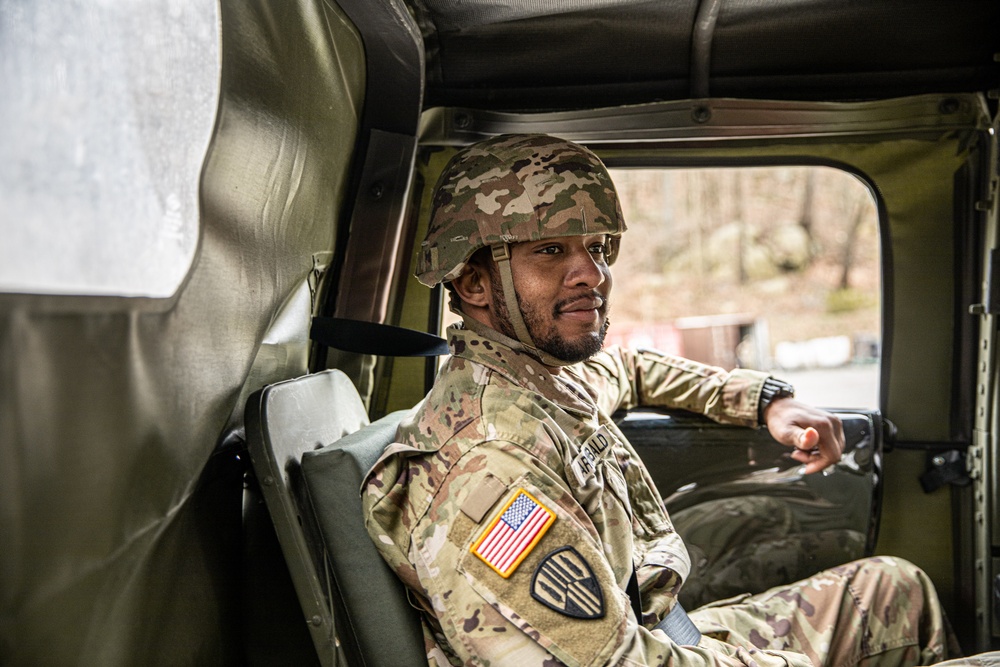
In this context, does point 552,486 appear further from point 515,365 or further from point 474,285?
point 474,285

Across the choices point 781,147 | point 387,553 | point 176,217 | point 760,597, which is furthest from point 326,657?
point 781,147

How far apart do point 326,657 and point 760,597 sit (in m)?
1.27

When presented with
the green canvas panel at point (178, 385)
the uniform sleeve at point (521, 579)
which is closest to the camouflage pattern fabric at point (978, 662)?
the uniform sleeve at point (521, 579)

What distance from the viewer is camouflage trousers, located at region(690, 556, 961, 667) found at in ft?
7.04

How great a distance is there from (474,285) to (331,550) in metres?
0.66

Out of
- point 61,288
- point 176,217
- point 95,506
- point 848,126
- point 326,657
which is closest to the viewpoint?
point 61,288

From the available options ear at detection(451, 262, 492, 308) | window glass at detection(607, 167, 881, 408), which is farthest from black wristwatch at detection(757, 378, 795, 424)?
window glass at detection(607, 167, 881, 408)

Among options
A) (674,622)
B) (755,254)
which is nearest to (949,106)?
(674,622)

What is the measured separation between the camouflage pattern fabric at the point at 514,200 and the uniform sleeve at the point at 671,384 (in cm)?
68

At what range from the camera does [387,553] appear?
1593 millimetres

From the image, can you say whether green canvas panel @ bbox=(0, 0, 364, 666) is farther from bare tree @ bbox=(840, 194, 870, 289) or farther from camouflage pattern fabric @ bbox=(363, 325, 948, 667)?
bare tree @ bbox=(840, 194, 870, 289)

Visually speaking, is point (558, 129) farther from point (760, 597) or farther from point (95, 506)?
point (95, 506)

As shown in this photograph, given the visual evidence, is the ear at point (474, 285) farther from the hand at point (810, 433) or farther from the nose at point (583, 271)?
the hand at point (810, 433)

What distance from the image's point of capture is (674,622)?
1.83 m
